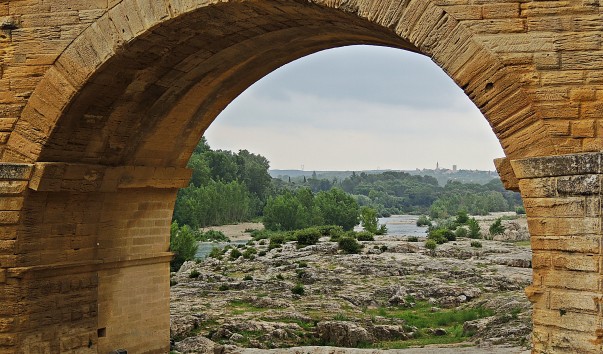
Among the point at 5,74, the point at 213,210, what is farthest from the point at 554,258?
the point at 213,210

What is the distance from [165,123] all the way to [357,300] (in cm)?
1065

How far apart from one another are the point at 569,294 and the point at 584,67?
185cm

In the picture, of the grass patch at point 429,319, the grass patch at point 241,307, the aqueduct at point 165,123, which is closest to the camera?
Result: the aqueduct at point 165,123

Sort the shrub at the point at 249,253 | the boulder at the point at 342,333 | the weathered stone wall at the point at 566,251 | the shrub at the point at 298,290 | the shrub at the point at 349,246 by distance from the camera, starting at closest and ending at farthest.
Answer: the weathered stone wall at the point at 566,251 < the boulder at the point at 342,333 < the shrub at the point at 298,290 < the shrub at the point at 349,246 < the shrub at the point at 249,253

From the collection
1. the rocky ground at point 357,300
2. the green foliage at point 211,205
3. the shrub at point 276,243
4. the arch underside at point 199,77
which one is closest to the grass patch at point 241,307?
the rocky ground at point 357,300

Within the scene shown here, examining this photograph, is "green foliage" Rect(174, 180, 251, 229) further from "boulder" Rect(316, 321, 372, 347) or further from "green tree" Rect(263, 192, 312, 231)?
Result: "boulder" Rect(316, 321, 372, 347)

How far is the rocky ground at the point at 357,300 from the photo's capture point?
15000 mm

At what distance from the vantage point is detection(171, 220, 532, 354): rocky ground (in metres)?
15.0

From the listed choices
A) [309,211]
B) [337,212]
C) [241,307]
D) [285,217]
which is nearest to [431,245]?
[241,307]

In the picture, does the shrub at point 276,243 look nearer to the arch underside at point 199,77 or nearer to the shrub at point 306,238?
the shrub at point 306,238

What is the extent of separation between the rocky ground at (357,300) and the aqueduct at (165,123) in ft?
12.4

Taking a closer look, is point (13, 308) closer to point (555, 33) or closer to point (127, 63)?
point (127, 63)

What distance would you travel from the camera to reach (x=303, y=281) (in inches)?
888

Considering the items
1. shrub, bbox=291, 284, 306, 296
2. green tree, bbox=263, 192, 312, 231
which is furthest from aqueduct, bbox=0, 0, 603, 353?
green tree, bbox=263, 192, 312, 231
